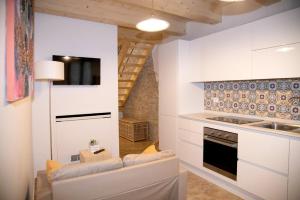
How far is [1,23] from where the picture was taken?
810 millimetres

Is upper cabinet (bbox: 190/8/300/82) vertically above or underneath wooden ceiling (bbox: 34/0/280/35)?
underneath

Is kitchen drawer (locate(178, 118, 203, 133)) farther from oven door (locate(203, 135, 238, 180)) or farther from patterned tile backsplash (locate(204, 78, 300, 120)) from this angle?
patterned tile backsplash (locate(204, 78, 300, 120))

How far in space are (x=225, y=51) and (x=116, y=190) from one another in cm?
249

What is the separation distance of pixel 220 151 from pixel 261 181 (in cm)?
61

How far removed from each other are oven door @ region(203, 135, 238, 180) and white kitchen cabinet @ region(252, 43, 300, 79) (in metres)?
1.01

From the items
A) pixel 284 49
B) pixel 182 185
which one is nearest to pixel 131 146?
pixel 182 185

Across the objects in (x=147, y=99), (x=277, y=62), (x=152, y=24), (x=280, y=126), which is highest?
(x=152, y=24)

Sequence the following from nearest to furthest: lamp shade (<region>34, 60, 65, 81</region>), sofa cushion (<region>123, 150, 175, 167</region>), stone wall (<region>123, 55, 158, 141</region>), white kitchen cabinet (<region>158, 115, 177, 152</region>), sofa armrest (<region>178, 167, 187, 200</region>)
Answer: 1. sofa cushion (<region>123, 150, 175, 167</region>)
2. sofa armrest (<region>178, 167, 187, 200</region>)
3. lamp shade (<region>34, 60, 65, 81</region>)
4. white kitchen cabinet (<region>158, 115, 177, 152</region>)
5. stone wall (<region>123, 55, 158, 141</region>)

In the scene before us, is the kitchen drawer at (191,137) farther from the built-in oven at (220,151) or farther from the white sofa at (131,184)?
the white sofa at (131,184)

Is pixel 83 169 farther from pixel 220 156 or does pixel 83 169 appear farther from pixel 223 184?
pixel 223 184

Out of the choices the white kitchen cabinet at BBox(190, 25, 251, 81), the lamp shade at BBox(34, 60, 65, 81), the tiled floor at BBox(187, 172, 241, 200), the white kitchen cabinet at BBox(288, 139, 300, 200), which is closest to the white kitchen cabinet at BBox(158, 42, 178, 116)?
the white kitchen cabinet at BBox(190, 25, 251, 81)

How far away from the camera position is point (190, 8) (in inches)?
107

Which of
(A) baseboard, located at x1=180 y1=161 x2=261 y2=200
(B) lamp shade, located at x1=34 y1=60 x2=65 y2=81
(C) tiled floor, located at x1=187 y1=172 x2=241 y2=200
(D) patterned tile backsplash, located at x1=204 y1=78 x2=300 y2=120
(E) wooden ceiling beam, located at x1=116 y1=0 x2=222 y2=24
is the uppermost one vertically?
(E) wooden ceiling beam, located at x1=116 y1=0 x2=222 y2=24

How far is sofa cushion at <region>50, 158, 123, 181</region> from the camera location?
143 cm
